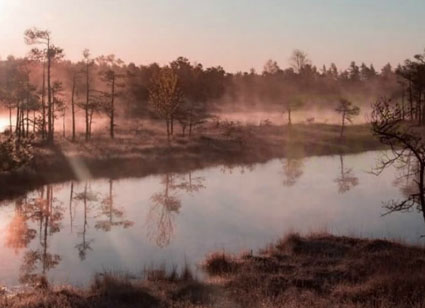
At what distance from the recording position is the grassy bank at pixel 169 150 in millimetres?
41844

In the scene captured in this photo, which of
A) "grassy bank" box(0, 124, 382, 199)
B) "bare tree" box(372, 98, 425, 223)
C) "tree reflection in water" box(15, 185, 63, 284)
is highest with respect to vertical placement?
"bare tree" box(372, 98, 425, 223)

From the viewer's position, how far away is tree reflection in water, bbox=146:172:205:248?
78.7 feet

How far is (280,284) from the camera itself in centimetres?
1559

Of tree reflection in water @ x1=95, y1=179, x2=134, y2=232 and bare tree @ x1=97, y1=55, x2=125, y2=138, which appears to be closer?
tree reflection in water @ x1=95, y1=179, x2=134, y2=232

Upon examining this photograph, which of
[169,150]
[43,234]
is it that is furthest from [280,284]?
[169,150]

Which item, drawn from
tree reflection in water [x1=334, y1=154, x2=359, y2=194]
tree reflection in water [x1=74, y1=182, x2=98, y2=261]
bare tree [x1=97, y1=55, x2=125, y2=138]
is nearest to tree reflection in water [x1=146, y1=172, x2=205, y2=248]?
tree reflection in water [x1=74, y1=182, x2=98, y2=261]

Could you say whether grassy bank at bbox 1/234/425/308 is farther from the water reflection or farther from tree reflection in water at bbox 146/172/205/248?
the water reflection

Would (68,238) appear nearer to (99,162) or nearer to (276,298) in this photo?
(276,298)

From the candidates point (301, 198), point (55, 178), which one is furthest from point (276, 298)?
point (55, 178)

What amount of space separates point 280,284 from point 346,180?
88.6ft

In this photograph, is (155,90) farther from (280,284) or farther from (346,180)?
(280,284)

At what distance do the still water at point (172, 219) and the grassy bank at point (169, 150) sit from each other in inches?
108

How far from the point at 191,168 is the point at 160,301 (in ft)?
112

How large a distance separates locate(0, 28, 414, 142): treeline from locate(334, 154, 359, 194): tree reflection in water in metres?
12.1
